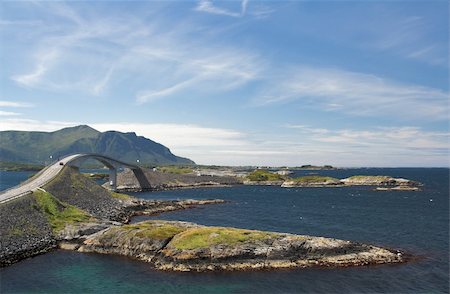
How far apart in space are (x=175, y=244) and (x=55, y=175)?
2446 inches

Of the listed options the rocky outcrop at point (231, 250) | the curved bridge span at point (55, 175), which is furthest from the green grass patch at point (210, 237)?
the curved bridge span at point (55, 175)

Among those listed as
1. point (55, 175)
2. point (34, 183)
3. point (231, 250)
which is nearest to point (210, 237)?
point (231, 250)

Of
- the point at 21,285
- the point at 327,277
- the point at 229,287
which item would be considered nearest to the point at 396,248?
the point at 327,277

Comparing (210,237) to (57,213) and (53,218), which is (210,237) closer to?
(53,218)

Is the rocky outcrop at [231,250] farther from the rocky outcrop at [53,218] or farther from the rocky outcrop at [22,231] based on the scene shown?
the rocky outcrop at [22,231]

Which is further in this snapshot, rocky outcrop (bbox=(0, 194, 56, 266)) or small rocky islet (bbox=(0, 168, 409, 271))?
rocky outcrop (bbox=(0, 194, 56, 266))

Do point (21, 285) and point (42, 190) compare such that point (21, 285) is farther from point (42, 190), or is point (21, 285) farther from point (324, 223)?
point (324, 223)

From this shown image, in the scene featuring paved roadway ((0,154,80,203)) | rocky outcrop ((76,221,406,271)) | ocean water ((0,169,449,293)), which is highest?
paved roadway ((0,154,80,203))

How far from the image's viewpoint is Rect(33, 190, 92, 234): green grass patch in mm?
70750

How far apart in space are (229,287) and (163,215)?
209 ft

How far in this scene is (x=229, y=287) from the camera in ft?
148

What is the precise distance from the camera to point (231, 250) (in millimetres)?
54500

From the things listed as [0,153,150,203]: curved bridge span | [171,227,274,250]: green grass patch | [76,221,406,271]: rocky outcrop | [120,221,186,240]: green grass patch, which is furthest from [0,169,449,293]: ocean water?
[0,153,150,203]: curved bridge span

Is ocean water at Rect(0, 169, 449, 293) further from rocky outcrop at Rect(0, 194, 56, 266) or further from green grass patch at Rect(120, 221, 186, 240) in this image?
green grass patch at Rect(120, 221, 186, 240)
